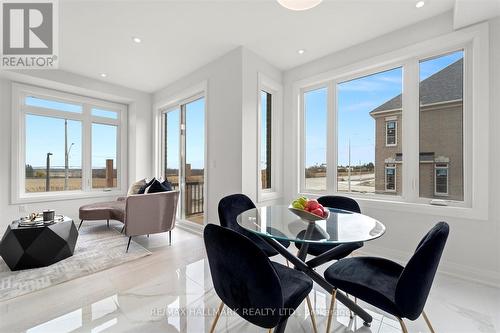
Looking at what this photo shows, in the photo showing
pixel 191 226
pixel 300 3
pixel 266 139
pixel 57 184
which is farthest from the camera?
pixel 57 184

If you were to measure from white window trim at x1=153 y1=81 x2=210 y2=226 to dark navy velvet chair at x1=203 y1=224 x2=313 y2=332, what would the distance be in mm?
2449

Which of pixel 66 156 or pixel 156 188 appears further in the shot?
pixel 66 156

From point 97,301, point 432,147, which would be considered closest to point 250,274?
point 97,301

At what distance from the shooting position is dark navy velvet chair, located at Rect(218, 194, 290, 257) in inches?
79.2

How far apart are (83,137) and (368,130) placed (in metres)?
5.40

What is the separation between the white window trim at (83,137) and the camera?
379 cm

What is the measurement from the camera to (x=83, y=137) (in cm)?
459

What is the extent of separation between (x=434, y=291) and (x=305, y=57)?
127 inches

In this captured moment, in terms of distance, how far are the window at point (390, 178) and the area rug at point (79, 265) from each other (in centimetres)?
333

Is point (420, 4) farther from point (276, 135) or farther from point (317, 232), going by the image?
point (317, 232)

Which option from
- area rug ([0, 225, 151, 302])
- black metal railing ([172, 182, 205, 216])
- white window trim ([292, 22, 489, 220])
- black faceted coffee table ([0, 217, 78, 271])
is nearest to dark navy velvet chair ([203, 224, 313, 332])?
area rug ([0, 225, 151, 302])

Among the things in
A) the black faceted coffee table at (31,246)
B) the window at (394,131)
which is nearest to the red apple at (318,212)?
the window at (394,131)

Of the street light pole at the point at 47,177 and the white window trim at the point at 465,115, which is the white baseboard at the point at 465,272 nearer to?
the white window trim at the point at 465,115

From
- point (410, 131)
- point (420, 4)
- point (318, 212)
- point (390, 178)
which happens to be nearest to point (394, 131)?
point (410, 131)
